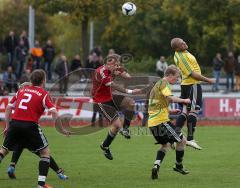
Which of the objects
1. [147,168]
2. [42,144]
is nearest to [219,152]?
[147,168]

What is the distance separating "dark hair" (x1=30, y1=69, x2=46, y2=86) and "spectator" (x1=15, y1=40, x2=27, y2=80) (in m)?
19.4

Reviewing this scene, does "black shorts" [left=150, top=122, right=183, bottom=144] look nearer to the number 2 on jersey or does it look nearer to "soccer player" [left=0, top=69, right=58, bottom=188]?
"soccer player" [left=0, top=69, right=58, bottom=188]

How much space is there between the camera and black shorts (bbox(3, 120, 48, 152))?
12055 millimetres

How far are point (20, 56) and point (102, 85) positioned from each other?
14.8 meters

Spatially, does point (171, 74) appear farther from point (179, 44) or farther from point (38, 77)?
point (179, 44)

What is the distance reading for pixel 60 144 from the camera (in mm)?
21344

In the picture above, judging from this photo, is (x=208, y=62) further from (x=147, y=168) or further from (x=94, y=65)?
(x=147, y=168)

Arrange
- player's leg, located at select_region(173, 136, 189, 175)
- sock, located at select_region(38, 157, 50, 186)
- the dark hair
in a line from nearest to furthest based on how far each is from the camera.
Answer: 1. sock, located at select_region(38, 157, 50, 186)
2. the dark hair
3. player's leg, located at select_region(173, 136, 189, 175)

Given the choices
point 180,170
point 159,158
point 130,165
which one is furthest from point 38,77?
point 130,165

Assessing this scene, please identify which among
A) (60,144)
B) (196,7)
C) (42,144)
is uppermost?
(196,7)

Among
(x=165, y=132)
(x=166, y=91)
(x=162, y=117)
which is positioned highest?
(x=166, y=91)

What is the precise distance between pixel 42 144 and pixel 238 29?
117 ft

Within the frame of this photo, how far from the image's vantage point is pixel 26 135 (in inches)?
477

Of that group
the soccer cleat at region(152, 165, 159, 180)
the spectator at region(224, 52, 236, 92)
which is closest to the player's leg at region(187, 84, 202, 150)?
the soccer cleat at region(152, 165, 159, 180)
